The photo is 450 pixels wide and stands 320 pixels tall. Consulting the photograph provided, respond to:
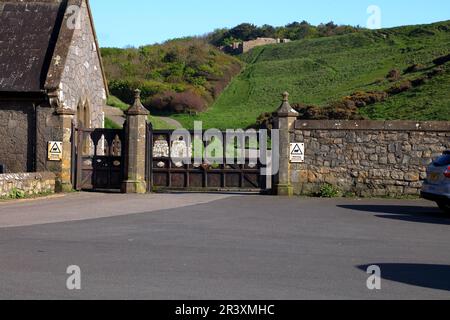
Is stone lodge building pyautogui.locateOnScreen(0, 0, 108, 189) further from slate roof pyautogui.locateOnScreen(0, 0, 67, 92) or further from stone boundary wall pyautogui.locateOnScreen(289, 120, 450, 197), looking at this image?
stone boundary wall pyautogui.locateOnScreen(289, 120, 450, 197)

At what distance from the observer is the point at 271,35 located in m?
142

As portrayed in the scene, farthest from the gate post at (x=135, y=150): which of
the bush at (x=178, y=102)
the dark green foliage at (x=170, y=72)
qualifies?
the bush at (x=178, y=102)

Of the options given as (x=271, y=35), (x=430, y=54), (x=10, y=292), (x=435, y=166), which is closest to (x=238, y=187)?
(x=435, y=166)

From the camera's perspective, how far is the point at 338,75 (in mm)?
81125

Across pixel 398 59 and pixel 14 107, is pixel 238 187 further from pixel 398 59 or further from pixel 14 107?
pixel 398 59

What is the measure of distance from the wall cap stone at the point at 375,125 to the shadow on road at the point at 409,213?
9.69ft

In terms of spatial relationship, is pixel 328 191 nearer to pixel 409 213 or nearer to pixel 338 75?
pixel 409 213

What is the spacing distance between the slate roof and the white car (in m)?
11.9

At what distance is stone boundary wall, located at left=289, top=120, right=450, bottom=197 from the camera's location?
2033 cm

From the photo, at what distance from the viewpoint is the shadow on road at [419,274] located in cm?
827

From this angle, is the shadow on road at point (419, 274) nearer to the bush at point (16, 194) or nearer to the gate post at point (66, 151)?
the bush at point (16, 194)

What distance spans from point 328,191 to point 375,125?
2.33 m
